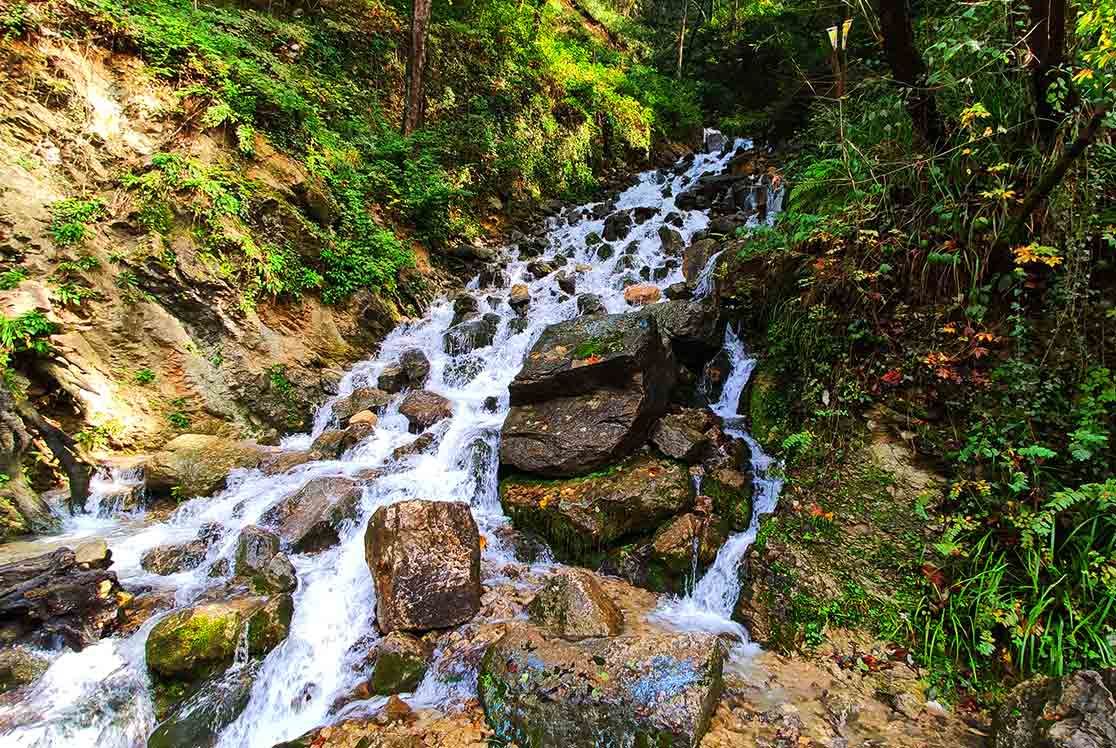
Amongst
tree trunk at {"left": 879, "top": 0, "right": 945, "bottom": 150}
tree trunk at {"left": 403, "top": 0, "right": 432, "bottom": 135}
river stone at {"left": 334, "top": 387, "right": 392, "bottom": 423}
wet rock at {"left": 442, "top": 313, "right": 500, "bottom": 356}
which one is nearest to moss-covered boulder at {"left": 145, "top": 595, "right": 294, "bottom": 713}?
river stone at {"left": 334, "top": 387, "right": 392, "bottom": 423}

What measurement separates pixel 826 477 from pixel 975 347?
1562 millimetres

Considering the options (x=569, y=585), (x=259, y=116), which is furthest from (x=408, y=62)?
(x=569, y=585)

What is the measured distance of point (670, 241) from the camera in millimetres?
11141

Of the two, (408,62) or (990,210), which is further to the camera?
(408,62)

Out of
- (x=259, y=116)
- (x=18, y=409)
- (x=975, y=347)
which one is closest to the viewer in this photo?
(x=975, y=347)

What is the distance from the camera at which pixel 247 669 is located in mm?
3705

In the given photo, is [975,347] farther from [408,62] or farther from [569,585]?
[408,62]

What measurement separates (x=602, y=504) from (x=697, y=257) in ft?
20.3

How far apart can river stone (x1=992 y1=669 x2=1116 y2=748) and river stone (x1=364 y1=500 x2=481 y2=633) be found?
3.57 m

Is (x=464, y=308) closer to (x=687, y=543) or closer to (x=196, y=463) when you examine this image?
(x=196, y=463)

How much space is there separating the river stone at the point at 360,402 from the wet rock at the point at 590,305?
12.5ft

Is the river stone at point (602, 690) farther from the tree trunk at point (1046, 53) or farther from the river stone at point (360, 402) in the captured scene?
the river stone at point (360, 402)

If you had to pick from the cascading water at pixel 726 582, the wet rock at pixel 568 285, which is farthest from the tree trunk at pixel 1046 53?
the wet rock at pixel 568 285

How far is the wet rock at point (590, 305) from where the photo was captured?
9.27m
